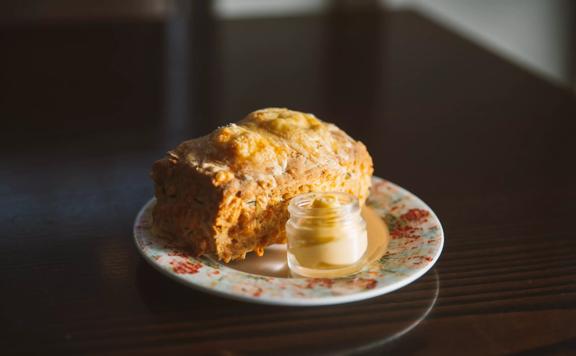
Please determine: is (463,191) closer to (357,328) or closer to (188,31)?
(357,328)

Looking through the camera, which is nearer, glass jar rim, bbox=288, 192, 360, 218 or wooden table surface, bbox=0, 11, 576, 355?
wooden table surface, bbox=0, 11, 576, 355

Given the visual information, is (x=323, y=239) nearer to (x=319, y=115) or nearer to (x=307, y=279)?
Answer: (x=307, y=279)

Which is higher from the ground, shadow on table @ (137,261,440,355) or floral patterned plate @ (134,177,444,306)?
floral patterned plate @ (134,177,444,306)

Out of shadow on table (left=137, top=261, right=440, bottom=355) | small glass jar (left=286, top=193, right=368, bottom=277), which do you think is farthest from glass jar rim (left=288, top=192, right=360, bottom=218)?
shadow on table (left=137, top=261, right=440, bottom=355)

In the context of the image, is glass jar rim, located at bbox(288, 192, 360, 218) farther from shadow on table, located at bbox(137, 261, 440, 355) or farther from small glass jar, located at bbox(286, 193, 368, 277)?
shadow on table, located at bbox(137, 261, 440, 355)

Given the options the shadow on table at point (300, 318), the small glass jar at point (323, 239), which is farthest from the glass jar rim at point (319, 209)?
the shadow on table at point (300, 318)
